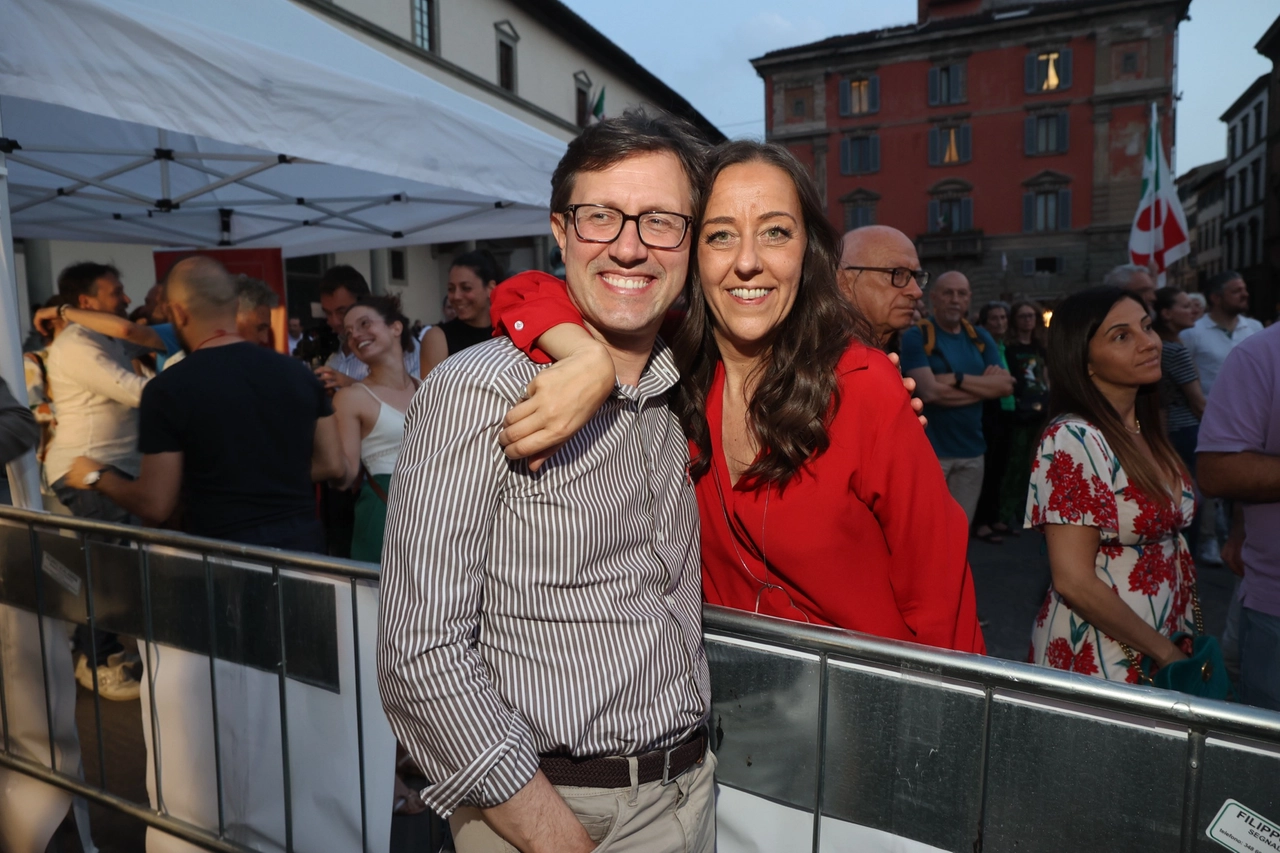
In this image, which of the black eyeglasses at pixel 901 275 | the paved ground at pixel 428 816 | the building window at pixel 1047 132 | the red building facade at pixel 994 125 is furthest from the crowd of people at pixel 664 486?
the building window at pixel 1047 132

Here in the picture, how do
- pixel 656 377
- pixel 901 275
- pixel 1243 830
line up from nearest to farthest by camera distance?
pixel 1243 830
pixel 656 377
pixel 901 275

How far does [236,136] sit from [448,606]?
8.79 ft

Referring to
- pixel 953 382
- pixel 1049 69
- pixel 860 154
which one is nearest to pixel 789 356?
pixel 953 382

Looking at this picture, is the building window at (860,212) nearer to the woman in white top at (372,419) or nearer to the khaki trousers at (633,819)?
the woman in white top at (372,419)

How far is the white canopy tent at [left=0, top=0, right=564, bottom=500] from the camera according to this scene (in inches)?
107

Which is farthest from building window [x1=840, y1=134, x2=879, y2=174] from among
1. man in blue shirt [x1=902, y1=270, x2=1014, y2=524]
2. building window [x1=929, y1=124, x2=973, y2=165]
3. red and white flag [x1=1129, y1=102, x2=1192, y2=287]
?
man in blue shirt [x1=902, y1=270, x2=1014, y2=524]

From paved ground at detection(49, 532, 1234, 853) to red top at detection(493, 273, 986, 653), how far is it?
1.04 m

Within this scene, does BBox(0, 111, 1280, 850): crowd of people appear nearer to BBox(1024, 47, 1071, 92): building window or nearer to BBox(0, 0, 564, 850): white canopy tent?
BBox(0, 0, 564, 850): white canopy tent

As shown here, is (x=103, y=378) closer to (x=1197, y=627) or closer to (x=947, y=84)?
(x=1197, y=627)

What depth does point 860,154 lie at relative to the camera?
43469mm

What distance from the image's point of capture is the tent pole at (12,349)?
8.79 ft

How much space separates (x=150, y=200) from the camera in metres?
5.53

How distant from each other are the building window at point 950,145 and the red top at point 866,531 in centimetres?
4546

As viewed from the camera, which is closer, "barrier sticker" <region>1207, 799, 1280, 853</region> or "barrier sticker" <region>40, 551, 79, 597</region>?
"barrier sticker" <region>1207, 799, 1280, 853</region>
